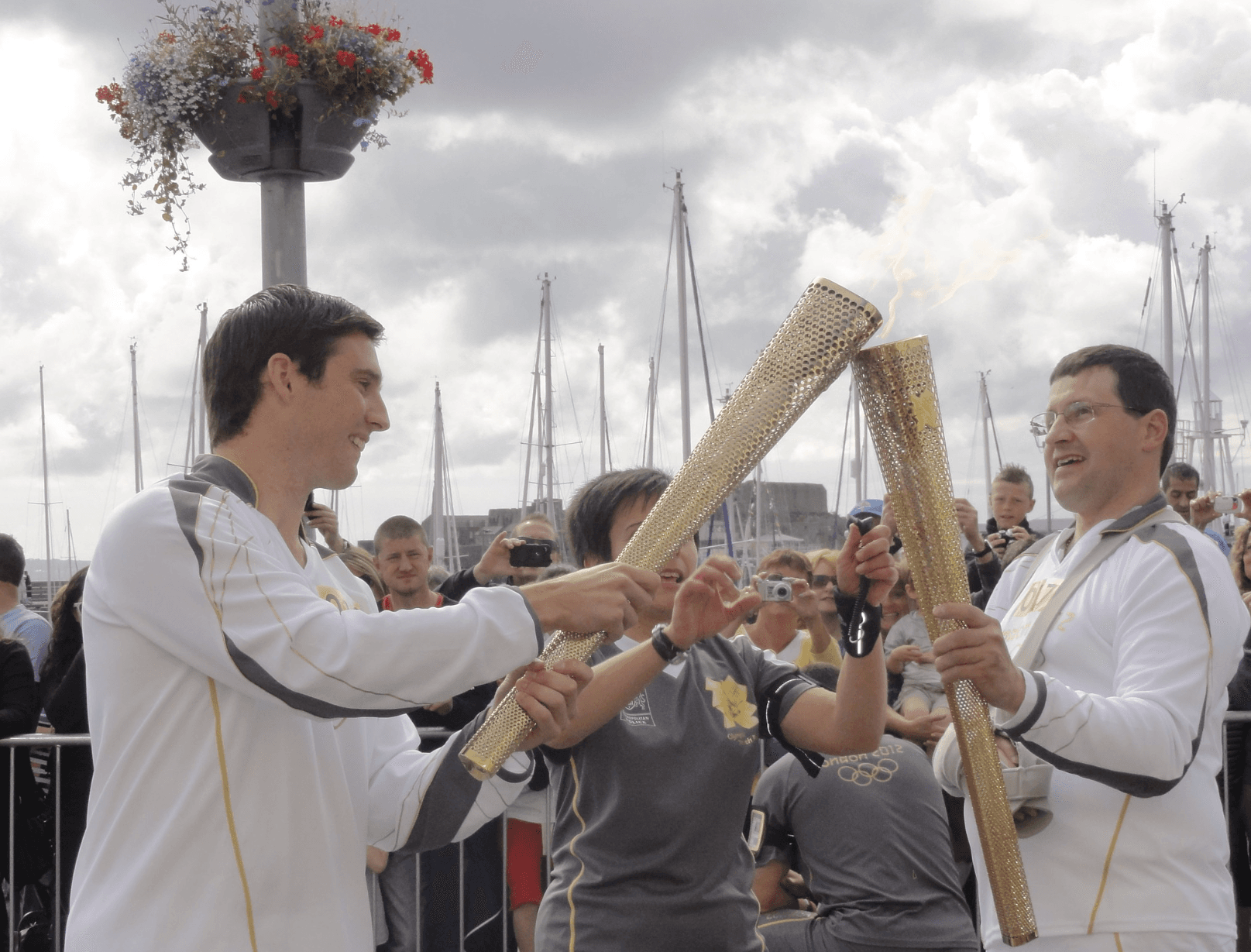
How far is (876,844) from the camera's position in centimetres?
377

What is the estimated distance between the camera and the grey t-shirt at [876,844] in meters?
3.70

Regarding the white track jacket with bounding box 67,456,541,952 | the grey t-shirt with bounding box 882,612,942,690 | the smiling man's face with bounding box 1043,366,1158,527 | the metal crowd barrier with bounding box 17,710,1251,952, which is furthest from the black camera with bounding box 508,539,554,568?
the white track jacket with bounding box 67,456,541,952

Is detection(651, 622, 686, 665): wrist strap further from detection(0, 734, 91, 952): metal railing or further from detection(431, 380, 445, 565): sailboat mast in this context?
detection(431, 380, 445, 565): sailboat mast

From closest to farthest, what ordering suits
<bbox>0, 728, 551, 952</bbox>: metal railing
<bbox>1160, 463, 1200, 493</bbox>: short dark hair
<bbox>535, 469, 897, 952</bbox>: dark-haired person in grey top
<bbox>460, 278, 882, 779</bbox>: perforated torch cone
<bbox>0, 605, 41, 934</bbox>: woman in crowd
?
<bbox>460, 278, 882, 779</bbox>: perforated torch cone < <bbox>535, 469, 897, 952</bbox>: dark-haired person in grey top < <bbox>0, 728, 551, 952</bbox>: metal railing < <bbox>0, 605, 41, 934</bbox>: woman in crowd < <bbox>1160, 463, 1200, 493</bbox>: short dark hair

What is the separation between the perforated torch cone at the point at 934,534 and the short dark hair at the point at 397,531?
4115 mm

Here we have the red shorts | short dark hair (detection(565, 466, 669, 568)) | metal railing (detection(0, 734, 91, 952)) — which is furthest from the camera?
metal railing (detection(0, 734, 91, 952))

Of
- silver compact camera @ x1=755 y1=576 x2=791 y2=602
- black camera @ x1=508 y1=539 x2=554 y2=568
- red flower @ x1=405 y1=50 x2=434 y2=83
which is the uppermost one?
red flower @ x1=405 y1=50 x2=434 y2=83

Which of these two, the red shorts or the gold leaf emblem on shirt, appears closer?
the gold leaf emblem on shirt

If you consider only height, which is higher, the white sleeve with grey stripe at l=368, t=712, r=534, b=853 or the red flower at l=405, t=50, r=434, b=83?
the red flower at l=405, t=50, r=434, b=83

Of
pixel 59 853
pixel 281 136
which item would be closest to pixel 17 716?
pixel 59 853

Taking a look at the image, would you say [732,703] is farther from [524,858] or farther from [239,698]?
[524,858]

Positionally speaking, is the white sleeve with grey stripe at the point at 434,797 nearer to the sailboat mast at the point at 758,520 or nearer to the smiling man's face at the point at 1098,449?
the smiling man's face at the point at 1098,449

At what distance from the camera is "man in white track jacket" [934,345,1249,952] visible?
2.22m

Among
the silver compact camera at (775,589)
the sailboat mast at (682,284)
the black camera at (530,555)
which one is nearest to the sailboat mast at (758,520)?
the sailboat mast at (682,284)
